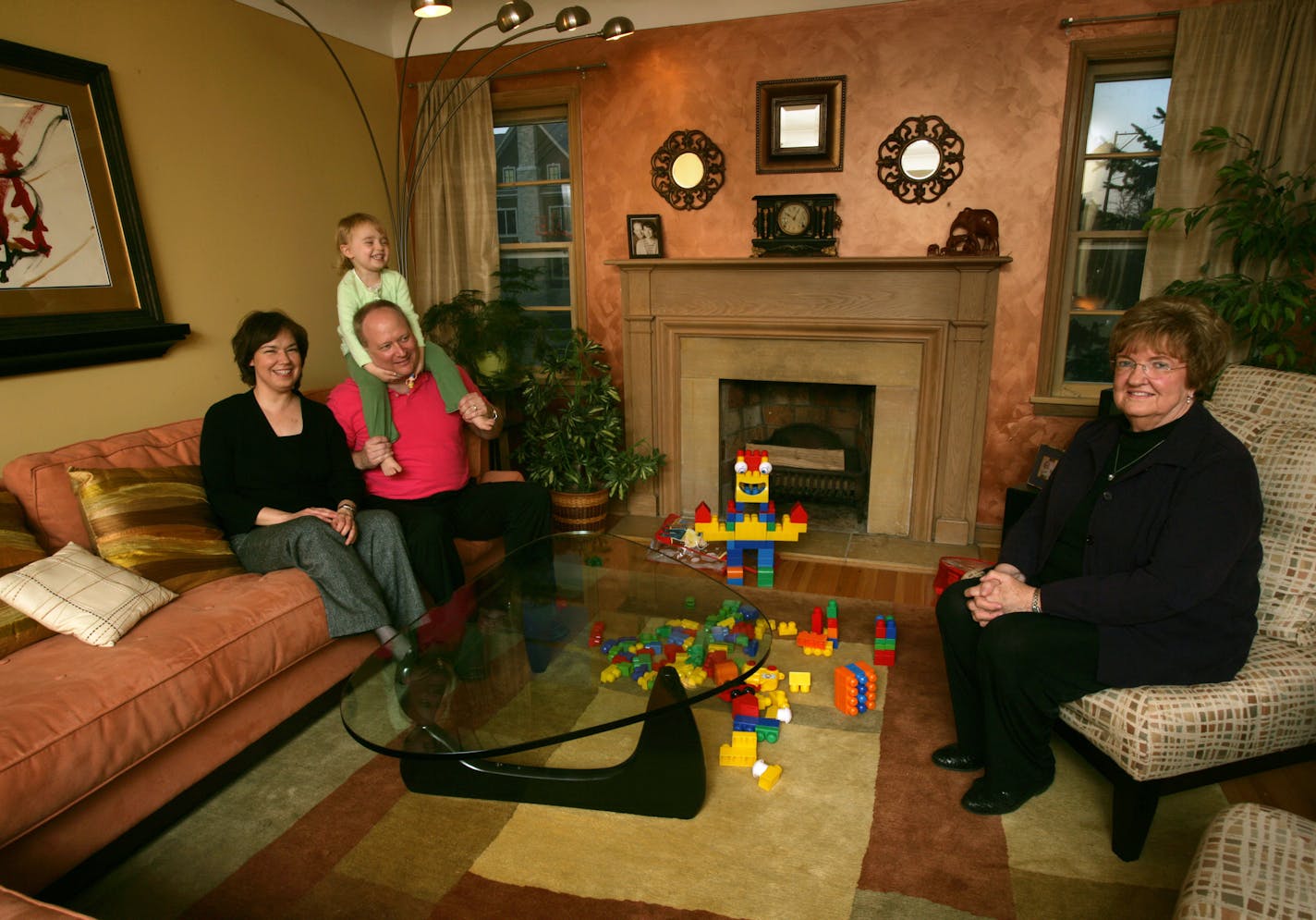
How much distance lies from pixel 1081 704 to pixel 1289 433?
86 cm

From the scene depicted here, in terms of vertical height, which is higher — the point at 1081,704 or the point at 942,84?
the point at 942,84

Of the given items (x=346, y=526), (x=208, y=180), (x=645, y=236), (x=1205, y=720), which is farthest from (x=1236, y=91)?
(x=208, y=180)

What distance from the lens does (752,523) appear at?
3.10 meters

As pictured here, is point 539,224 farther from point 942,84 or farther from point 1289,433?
point 1289,433

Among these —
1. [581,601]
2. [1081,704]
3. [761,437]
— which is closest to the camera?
[1081,704]

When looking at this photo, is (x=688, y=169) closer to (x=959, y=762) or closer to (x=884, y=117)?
(x=884, y=117)

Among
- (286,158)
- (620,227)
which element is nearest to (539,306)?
(620,227)

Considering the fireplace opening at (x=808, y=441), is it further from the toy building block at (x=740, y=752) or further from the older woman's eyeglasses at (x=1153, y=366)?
the older woman's eyeglasses at (x=1153, y=366)

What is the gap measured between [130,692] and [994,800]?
6.42 ft

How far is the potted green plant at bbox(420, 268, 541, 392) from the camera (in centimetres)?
→ 367

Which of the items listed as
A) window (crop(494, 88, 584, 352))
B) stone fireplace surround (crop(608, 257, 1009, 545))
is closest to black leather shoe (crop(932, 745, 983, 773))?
stone fireplace surround (crop(608, 257, 1009, 545))

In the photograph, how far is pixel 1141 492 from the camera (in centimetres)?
171

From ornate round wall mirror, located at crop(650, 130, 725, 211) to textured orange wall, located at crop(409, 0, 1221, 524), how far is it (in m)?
0.04

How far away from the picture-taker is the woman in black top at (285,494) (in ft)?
7.32
